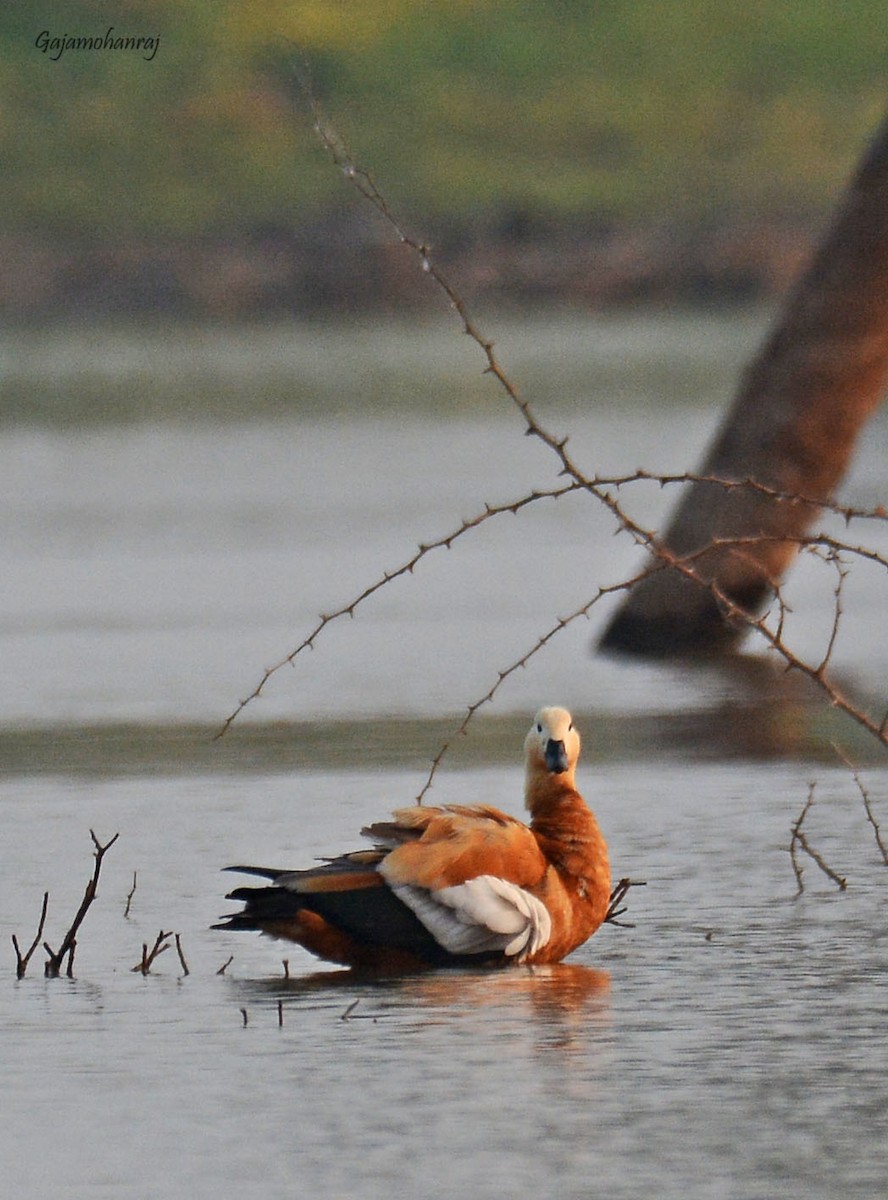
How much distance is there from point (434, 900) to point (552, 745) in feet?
1.80

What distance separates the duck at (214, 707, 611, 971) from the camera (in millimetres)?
6324

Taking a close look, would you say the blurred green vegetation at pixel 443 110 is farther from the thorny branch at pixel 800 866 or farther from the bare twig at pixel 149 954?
the bare twig at pixel 149 954

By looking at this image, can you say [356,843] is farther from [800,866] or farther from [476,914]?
[476,914]

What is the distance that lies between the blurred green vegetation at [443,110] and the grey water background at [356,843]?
23.5 meters

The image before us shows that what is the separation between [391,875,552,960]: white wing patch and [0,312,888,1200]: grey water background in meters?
0.08

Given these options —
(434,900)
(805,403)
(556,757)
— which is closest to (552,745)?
(556,757)

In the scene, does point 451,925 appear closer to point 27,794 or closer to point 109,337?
point 27,794

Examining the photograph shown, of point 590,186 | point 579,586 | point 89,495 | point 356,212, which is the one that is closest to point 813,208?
point 590,186

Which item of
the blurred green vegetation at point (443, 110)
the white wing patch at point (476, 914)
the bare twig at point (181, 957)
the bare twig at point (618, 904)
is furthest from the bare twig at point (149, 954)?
the blurred green vegetation at point (443, 110)

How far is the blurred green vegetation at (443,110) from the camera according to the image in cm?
4228

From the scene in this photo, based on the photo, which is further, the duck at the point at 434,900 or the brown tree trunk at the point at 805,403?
the brown tree trunk at the point at 805,403

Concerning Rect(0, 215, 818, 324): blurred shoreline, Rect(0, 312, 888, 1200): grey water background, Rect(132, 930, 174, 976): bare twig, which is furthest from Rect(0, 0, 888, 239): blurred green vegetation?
Rect(132, 930, 174, 976): bare twig

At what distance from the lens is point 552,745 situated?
265 inches

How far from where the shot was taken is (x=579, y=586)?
46.6 ft
